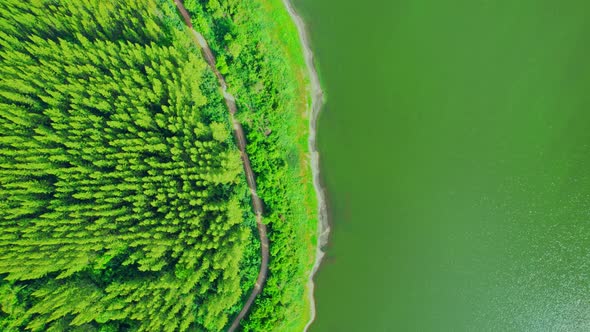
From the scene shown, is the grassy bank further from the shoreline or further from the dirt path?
the shoreline

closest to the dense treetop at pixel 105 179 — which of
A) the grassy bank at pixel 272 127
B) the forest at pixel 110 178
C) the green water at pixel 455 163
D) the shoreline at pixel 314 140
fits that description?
the forest at pixel 110 178

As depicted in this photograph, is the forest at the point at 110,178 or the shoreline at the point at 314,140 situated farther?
the shoreline at the point at 314,140

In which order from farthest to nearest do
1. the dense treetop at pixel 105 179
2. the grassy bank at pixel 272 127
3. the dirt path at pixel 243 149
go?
the dirt path at pixel 243 149
the grassy bank at pixel 272 127
the dense treetop at pixel 105 179

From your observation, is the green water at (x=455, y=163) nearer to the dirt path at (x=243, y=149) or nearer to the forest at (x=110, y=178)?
the dirt path at (x=243, y=149)

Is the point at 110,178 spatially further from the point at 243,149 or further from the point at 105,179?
the point at 243,149

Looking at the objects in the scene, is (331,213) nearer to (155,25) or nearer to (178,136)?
(178,136)

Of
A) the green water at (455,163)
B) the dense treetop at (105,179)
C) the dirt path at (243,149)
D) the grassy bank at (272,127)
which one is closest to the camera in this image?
the dense treetop at (105,179)
